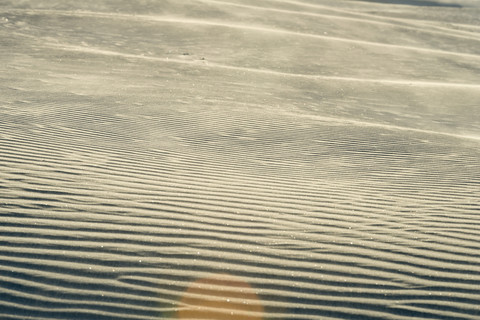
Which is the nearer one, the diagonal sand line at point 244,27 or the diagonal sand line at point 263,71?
the diagonal sand line at point 263,71

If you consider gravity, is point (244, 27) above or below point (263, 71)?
above

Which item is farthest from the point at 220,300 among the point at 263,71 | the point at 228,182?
the point at 263,71

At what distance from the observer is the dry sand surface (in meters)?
4.10

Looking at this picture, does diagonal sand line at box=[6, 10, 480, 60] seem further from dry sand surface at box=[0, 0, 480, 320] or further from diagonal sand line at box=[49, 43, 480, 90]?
diagonal sand line at box=[49, 43, 480, 90]

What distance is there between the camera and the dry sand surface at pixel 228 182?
4.10 m

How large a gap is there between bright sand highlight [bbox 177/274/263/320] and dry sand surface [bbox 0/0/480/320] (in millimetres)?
14

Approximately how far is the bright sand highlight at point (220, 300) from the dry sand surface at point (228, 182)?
0.05ft

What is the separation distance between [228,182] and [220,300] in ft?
7.68

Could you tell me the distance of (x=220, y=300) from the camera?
4047mm

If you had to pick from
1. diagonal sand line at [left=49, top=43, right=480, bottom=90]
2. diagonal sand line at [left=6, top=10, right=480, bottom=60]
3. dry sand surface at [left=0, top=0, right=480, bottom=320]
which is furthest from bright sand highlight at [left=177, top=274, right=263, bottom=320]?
diagonal sand line at [left=6, top=10, right=480, bottom=60]

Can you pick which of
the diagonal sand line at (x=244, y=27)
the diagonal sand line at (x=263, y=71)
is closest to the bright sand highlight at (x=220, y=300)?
the diagonal sand line at (x=263, y=71)

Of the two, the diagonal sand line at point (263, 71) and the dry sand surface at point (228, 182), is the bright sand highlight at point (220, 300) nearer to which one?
the dry sand surface at point (228, 182)

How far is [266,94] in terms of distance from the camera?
11.5 m

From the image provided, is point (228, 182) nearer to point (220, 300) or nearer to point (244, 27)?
point (220, 300)
